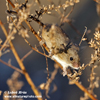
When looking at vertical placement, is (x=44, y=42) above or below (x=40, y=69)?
above

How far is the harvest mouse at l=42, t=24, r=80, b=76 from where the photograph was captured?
1010mm

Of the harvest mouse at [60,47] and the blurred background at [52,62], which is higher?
the harvest mouse at [60,47]

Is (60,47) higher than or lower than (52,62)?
higher

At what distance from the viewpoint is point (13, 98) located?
1.22 m

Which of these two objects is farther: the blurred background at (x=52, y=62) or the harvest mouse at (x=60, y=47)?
the blurred background at (x=52, y=62)

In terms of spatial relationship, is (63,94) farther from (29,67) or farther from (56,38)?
(56,38)

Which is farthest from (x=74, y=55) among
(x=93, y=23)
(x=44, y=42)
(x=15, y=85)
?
(x=93, y=23)

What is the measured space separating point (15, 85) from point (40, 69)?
1.78 metres

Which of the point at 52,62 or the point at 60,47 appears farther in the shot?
the point at 52,62

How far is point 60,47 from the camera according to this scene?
1.02 metres

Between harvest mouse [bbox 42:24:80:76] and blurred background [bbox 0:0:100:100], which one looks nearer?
harvest mouse [bbox 42:24:80:76]

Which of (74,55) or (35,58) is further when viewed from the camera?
(35,58)

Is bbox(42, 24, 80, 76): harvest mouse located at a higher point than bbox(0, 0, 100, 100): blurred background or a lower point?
higher

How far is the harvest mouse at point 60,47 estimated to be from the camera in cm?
101
